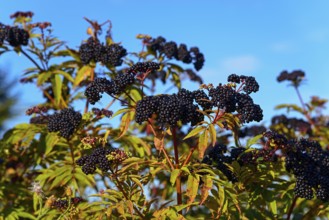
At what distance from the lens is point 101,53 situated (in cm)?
704

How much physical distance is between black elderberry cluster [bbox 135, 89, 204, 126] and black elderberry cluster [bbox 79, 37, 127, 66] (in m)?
2.51

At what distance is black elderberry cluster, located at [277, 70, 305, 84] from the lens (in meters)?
9.77

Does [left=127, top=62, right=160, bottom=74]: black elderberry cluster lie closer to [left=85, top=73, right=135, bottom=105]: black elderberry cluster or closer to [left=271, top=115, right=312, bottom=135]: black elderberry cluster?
[left=85, top=73, right=135, bottom=105]: black elderberry cluster

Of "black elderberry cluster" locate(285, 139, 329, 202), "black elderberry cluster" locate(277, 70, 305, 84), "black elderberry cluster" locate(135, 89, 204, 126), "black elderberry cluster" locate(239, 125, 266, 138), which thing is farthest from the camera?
"black elderberry cluster" locate(277, 70, 305, 84)

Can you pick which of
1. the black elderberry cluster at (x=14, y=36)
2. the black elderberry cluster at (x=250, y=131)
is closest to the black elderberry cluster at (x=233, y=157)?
the black elderberry cluster at (x=250, y=131)

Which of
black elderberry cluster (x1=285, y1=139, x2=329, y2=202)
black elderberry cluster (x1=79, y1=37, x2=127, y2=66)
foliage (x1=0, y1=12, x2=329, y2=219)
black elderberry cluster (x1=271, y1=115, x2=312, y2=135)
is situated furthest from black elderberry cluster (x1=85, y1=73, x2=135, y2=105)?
black elderberry cluster (x1=271, y1=115, x2=312, y2=135)

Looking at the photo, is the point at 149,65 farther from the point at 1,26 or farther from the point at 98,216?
the point at 1,26

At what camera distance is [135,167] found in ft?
15.2

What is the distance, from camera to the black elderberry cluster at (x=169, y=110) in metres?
4.23

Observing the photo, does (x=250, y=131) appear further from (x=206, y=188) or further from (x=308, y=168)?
(x=206, y=188)

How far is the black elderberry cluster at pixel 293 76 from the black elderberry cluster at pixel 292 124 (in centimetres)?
77

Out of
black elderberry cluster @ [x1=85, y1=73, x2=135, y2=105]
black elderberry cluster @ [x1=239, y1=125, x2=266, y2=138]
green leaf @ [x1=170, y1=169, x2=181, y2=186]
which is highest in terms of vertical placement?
black elderberry cluster @ [x1=239, y1=125, x2=266, y2=138]

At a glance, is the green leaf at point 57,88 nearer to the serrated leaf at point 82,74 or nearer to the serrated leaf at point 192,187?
the serrated leaf at point 82,74

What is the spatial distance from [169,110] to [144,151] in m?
3.03
